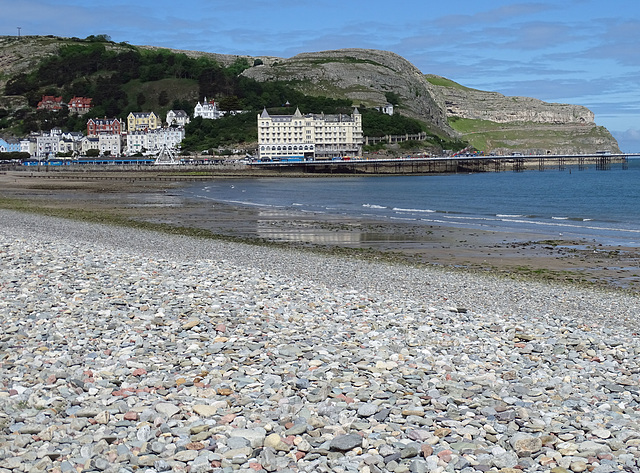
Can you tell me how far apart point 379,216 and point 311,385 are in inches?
1288

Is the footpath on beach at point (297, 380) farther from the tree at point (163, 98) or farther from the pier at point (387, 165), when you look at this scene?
the tree at point (163, 98)

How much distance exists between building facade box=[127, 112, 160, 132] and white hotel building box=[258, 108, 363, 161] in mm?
38183

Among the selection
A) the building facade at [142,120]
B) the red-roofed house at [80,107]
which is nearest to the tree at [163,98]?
the building facade at [142,120]

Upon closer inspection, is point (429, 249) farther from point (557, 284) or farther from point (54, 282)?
point (54, 282)

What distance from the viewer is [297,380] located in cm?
691

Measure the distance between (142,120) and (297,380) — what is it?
174m

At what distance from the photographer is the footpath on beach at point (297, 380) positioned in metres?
5.41

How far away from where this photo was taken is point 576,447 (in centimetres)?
555

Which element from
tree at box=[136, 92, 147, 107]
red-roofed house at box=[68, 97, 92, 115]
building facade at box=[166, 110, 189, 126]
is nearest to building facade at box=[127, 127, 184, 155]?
building facade at box=[166, 110, 189, 126]

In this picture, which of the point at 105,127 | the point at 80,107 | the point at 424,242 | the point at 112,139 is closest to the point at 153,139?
the point at 112,139

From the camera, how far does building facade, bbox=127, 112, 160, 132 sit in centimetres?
17125

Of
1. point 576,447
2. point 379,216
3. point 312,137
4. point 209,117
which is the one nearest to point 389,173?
point 312,137

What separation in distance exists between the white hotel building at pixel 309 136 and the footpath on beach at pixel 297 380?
450 ft

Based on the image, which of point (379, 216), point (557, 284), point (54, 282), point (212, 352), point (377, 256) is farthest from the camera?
point (379, 216)
